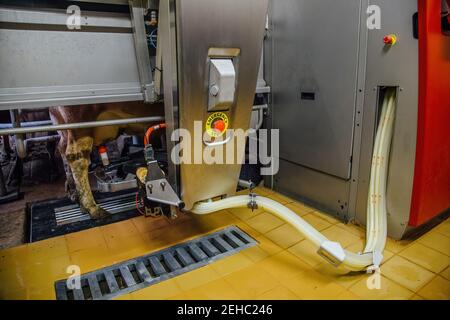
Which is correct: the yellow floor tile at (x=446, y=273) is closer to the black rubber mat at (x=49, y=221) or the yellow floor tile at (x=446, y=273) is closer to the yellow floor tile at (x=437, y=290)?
the yellow floor tile at (x=437, y=290)

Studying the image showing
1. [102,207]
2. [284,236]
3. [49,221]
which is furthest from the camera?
[102,207]

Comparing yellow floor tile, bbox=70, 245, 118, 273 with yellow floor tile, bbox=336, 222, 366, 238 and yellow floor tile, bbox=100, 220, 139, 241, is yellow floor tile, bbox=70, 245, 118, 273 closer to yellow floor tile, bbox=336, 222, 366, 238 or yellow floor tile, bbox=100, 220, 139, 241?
yellow floor tile, bbox=100, 220, 139, 241

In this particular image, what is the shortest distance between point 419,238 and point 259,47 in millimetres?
1206

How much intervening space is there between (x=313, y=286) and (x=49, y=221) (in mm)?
1497

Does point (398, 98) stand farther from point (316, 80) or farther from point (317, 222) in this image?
point (317, 222)

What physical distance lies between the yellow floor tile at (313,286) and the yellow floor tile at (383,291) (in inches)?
2.4

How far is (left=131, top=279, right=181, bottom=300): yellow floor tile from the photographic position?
44.8 inches

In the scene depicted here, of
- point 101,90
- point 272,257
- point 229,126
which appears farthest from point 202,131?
point 272,257

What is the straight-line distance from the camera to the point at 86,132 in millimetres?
1637

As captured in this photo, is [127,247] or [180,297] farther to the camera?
[127,247]

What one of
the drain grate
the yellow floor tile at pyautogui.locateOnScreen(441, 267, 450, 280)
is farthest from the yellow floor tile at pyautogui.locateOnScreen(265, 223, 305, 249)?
the yellow floor tile at pyautogui.locateOnScreen(441, 267, 450, 280)

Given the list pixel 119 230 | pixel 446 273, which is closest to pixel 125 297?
pixel 119 230

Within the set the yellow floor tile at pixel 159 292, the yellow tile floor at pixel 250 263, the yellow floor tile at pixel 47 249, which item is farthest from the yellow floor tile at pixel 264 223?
the yellow floor tile at pixel 47 249

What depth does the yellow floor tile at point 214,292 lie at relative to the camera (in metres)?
1.13
